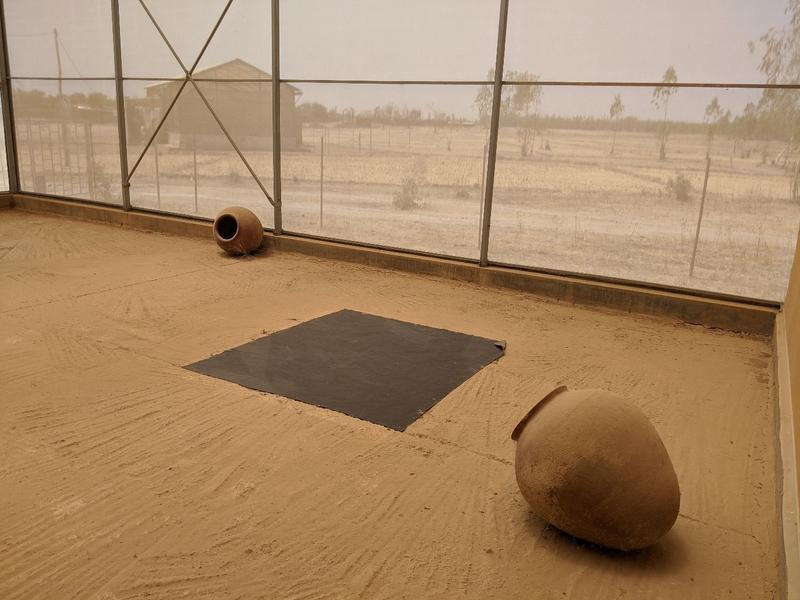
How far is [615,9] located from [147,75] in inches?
306

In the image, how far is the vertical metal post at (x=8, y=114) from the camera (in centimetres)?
1236

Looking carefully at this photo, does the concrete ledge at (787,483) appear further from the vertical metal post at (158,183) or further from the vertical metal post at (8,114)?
the vertical metal post at (8,114)

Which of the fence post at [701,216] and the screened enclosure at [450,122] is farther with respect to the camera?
the fence post at [701,216]

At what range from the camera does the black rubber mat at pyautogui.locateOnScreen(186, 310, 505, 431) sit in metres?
4.70

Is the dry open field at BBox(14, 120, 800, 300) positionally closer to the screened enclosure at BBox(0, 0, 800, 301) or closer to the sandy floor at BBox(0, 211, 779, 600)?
the screened enclosure at BBox(0, 0, 800, 301)

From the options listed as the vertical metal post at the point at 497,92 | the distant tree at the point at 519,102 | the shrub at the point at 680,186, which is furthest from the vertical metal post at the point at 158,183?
the shrub at the point at 680,186

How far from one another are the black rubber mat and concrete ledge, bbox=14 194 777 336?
1.90 metres

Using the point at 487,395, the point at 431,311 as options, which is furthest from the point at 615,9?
the point at 487,395

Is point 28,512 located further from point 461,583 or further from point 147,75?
point 147,75

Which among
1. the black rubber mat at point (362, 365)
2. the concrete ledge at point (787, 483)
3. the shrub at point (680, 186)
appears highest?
the shrub at point (680, 186)

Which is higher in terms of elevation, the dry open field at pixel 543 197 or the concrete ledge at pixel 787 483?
the dry open field at pixel 543 197

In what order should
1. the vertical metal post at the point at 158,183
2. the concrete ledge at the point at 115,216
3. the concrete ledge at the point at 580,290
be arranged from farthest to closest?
the vertical metal post at the point at 158,183 → the concrete ledge at the point at 115,216 → the concrete ledge at the point at 580,290

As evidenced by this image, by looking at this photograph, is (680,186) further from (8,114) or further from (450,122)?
(8,114)

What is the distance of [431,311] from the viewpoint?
23.0 feet
